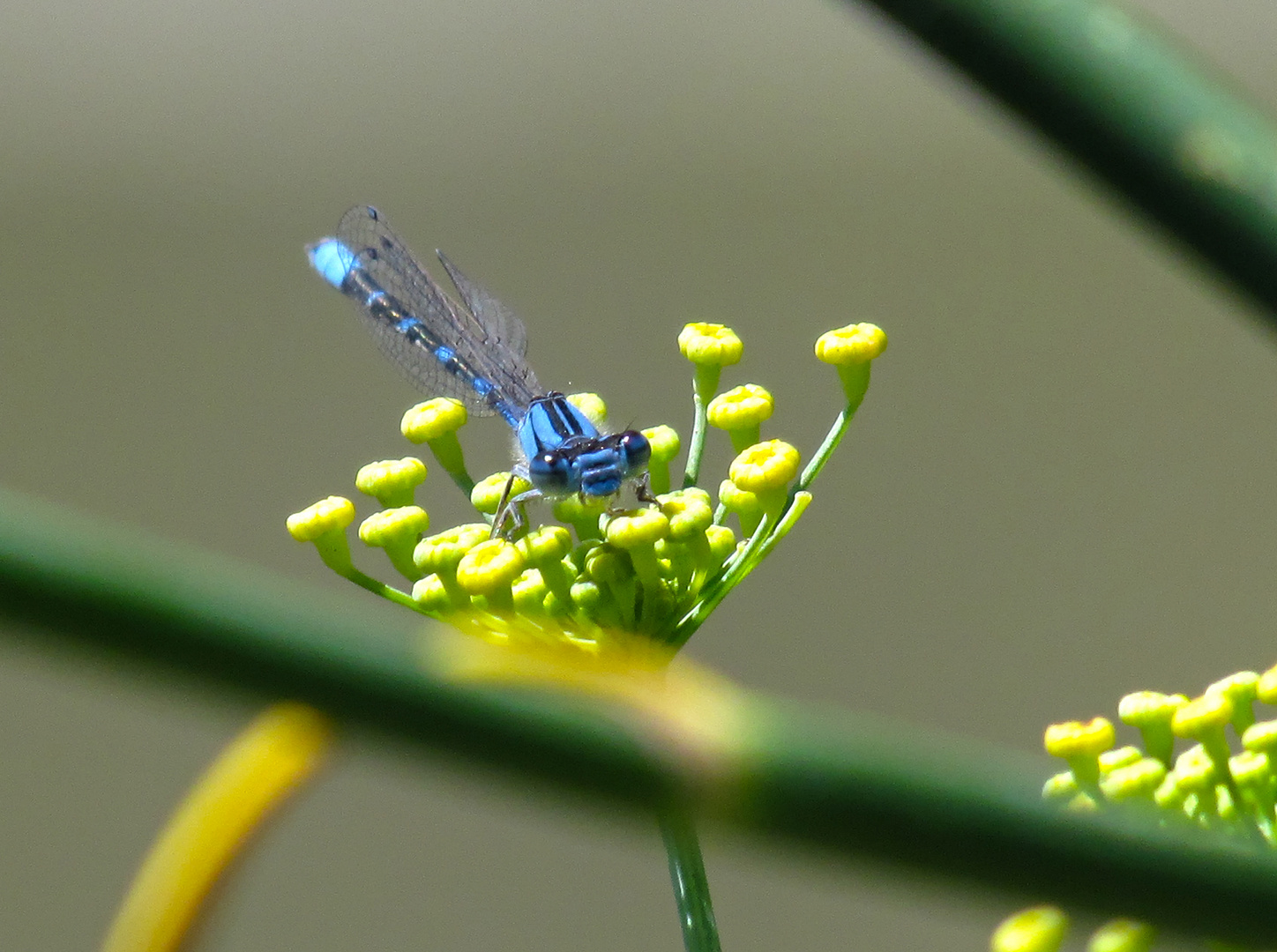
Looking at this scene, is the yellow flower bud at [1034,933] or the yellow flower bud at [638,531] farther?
the yellow flower bud at [638,531]

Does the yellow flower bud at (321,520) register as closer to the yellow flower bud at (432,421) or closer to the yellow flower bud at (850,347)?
the yellow flower bud at (432,421)

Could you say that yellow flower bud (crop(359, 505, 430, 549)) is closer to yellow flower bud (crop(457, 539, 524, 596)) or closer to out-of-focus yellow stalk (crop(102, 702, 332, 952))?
yellow flower bud (crop(457, 539, 524, 596))

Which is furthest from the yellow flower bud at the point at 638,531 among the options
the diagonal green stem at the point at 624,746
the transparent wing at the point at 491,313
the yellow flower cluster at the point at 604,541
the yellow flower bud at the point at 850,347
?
the diagonal green stem at the point at 624,746

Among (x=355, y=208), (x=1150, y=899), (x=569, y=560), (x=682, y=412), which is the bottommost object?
(x=1150, y=899)

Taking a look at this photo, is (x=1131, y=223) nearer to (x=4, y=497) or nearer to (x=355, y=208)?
(x=4, y=497)

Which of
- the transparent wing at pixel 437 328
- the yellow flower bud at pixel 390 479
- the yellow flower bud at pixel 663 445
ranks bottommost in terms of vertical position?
the yellow flower bud at pixel 390 479

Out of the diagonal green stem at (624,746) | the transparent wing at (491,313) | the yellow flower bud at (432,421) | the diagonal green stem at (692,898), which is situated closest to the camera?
the diagonal green stem at (624,746)

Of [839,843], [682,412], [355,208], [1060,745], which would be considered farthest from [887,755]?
[682,412]

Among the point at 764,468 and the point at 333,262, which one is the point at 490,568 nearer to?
the point at 764,468
